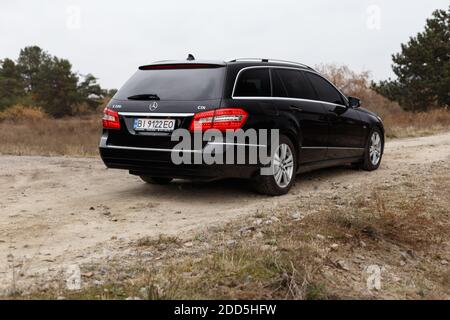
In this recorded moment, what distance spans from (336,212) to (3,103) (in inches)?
1954

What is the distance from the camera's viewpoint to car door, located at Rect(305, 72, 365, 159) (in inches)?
297

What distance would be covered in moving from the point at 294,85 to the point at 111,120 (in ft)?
8.18

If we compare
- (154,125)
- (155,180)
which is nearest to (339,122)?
(155,180)

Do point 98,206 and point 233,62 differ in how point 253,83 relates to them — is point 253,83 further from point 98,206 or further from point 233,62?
point 98,206

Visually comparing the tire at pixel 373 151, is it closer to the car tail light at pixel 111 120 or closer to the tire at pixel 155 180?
the tire at pixel 155 180

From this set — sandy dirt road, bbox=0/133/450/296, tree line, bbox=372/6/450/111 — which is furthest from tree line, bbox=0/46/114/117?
sandy dirt road, bbox=0/133/450/296

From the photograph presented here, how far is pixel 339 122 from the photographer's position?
777 cm

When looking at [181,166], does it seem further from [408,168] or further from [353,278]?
[408,168]

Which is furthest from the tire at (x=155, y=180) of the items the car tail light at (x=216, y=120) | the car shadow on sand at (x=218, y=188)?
the car tail light at (x=216, y=120)

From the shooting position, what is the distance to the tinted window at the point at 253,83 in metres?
6.10

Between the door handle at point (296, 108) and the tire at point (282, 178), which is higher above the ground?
the door handle at point (296, 108)

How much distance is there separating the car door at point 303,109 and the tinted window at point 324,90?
189 millimetres

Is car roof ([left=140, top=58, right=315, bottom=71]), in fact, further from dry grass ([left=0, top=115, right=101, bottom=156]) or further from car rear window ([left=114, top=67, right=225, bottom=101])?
dry grass ([left=0, top=115, right=101, bottom=156])

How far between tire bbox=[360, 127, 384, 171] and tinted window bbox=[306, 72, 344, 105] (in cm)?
107
